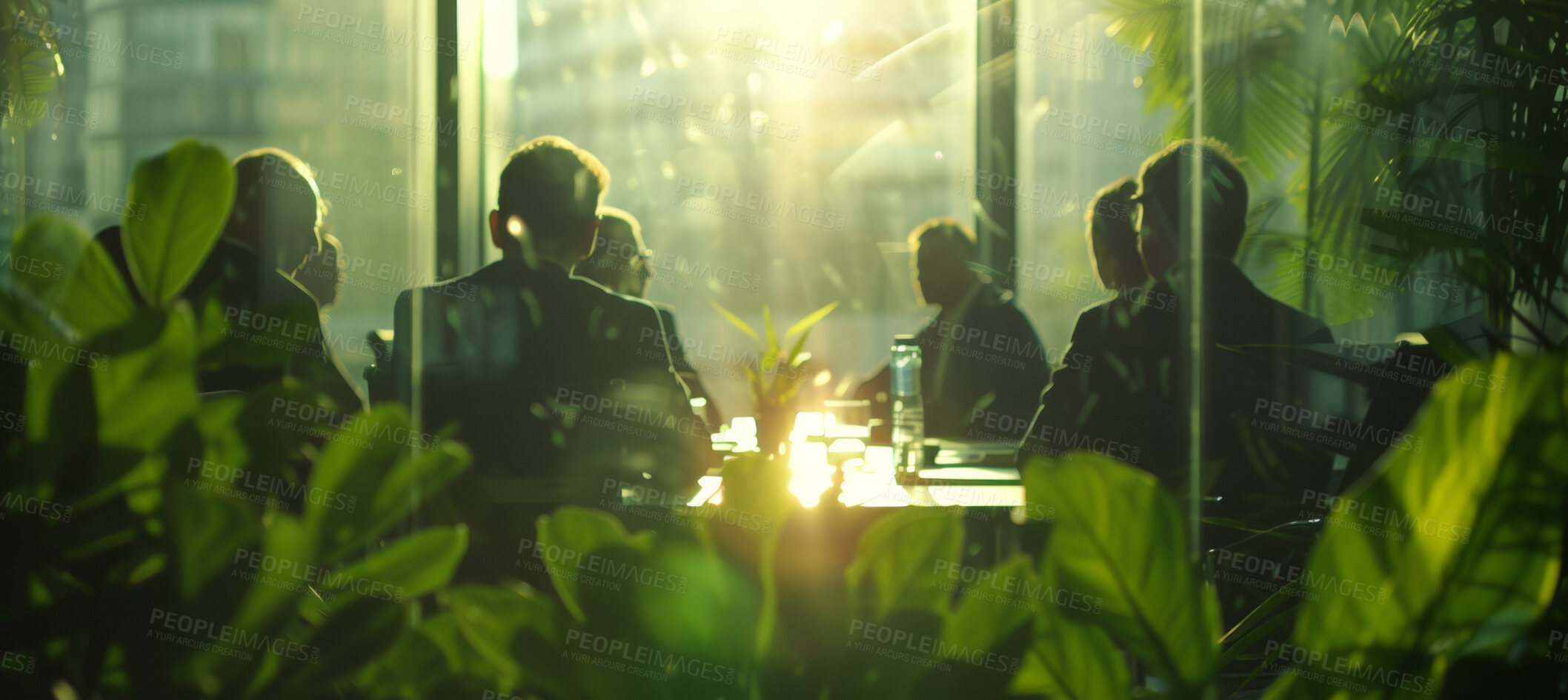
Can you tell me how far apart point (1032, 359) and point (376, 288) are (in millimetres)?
2581

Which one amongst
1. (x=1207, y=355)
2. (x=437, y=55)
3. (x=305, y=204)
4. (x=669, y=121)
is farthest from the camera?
(x=669, y=121)

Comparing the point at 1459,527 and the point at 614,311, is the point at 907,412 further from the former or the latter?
the point at 1459,527

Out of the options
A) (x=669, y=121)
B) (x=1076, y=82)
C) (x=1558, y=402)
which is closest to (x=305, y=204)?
(x=1558, y=402)

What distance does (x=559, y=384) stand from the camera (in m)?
2.43

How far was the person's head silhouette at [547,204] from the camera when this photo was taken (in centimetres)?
247

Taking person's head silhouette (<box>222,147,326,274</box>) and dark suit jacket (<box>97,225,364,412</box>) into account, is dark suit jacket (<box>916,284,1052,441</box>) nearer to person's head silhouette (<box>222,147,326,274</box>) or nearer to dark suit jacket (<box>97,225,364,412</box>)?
person's head silhouette (<box>222,147,326,274</box>)

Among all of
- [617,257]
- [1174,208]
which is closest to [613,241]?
[617,257]

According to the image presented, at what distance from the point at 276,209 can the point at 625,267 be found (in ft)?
11.0

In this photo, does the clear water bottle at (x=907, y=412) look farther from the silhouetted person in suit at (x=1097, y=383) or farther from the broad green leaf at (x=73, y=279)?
the broad green leaf at (x=73, y=279)

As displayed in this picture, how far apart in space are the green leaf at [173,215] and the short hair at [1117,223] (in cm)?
297

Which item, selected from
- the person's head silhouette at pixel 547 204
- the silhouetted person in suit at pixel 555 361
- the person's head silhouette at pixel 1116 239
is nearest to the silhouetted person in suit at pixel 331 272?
the silhouetted person in suit at pixel 555 361

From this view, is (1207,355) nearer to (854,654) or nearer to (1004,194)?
(854,654)

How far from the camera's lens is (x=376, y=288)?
Result: 2486mm

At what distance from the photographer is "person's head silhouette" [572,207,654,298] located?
3.79 metres
